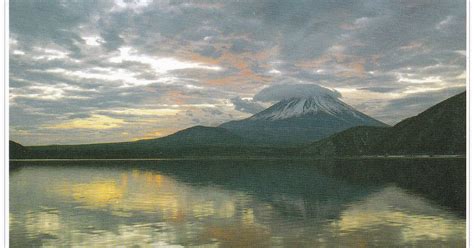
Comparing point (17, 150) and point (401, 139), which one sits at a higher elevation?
point (401, 139)

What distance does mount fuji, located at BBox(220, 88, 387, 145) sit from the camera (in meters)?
122

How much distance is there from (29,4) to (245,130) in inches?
3975

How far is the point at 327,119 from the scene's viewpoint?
148000mm

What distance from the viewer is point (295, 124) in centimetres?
14438


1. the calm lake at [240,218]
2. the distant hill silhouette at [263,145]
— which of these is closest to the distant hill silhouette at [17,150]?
the distant hill silhouette at [263,145]

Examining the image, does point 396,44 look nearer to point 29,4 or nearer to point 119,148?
point 29,4

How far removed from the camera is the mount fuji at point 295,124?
122 m

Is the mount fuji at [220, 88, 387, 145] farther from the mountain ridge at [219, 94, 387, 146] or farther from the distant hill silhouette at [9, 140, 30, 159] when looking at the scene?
the distant hill silhouette at [9, 140, 30, 159]

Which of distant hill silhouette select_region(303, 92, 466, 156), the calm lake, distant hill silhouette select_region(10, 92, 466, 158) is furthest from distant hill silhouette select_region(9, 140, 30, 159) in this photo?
distant hill silhouette select_region(303, 92, 466, 156)

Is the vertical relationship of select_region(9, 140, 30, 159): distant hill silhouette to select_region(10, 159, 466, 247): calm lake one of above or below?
above

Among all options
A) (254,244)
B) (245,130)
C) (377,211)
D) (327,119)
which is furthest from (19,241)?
(327,119)

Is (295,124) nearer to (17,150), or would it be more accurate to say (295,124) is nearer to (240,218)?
(17,150)

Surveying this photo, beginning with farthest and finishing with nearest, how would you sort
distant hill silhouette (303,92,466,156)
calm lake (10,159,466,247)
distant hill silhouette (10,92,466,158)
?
distant hill silhouette (10,92,466,158)
distant hill silhouette (303,92,466,156)
calm lake (10,159,466,247)

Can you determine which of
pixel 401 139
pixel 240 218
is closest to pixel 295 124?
pixel 401 139
